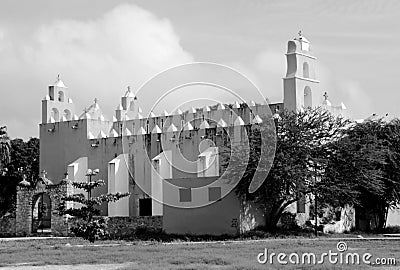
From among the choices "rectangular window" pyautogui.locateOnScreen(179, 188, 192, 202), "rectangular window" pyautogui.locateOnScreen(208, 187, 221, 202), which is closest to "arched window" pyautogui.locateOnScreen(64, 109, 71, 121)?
"rectangular window" pyautogui.locateOnScreen(179, 188, 192, 202)

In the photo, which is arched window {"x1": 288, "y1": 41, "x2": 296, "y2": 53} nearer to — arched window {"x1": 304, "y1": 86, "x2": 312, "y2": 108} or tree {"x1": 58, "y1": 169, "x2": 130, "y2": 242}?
arched window {"x1": 304, "y1": 86, "x2": 312, "y2": 108}

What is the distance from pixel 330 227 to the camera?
124 ft

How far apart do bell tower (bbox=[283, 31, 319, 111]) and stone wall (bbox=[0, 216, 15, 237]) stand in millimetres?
16989

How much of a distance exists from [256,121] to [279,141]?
2916mm

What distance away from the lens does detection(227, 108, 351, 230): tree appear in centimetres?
3300

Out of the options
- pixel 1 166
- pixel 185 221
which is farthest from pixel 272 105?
pixel 1 166

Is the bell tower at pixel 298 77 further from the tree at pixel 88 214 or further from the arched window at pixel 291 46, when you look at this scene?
the tree at pixel 88 214

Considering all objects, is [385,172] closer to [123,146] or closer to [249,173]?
[249,173]

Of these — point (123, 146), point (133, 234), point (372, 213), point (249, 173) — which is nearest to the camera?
point (249, 173)

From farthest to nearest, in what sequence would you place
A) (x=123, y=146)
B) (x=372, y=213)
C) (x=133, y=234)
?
(x=123, y=146), (x=372, y=213), (x=133, y=234)

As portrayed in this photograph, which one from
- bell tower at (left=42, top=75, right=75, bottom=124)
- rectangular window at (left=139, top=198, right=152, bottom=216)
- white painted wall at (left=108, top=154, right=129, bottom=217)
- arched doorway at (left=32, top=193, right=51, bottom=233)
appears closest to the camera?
arched doorway at (left=32, top=193, right=51, bottom=233)

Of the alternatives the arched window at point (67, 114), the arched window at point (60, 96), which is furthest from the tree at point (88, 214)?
the arched window at point (60, 96)

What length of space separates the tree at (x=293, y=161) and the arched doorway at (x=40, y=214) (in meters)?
12.7

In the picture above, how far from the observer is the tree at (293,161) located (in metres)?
33.0
